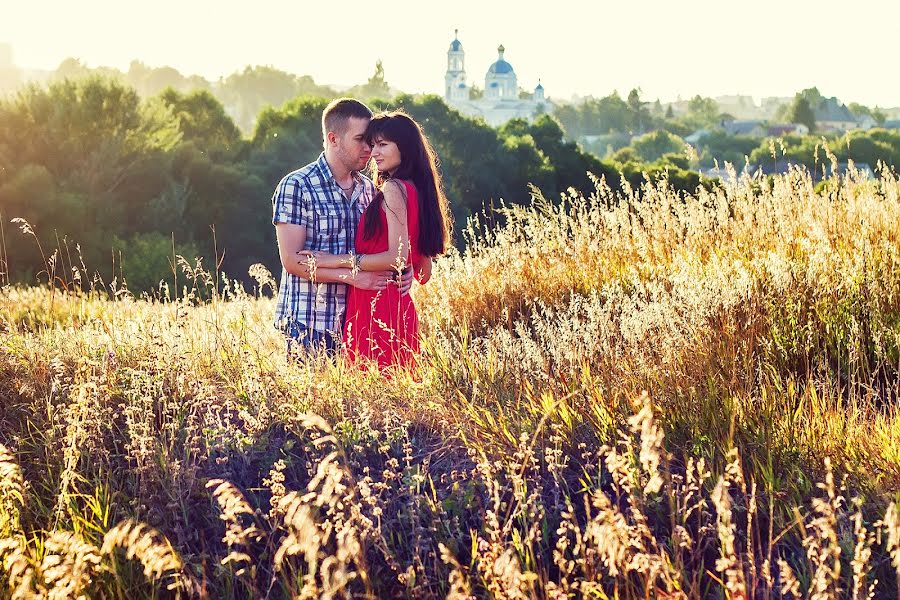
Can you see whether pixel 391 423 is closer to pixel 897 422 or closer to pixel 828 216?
pixel 897 422

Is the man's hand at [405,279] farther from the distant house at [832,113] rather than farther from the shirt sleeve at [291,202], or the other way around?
the distant house at [832,113]

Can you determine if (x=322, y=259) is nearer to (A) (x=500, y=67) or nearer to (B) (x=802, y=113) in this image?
(B) (x=802, y=113)

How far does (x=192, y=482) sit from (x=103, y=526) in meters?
0.29

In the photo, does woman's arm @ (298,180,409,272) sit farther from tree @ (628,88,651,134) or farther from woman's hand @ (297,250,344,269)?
tree @ (628,88,651,134)

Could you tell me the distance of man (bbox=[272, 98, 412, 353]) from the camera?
417 centimetres

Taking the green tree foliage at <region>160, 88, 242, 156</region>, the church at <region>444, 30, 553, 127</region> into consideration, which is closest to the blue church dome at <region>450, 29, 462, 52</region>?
the church at <region>444, 30, 553, 127</region>

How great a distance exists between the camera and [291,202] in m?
4.20

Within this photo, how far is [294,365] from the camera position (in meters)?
3.48

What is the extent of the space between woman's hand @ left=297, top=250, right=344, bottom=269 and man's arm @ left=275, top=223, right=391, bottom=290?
0.5 inches

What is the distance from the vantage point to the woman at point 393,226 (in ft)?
13.4

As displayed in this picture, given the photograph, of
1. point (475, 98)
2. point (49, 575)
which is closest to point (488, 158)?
point (49, 575)

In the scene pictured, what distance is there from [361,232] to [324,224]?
242 millimetres

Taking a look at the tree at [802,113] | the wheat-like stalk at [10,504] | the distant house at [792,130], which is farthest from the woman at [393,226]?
the tree at [802,113]

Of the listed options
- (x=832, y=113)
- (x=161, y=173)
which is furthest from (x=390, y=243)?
(x=832, y=113)
